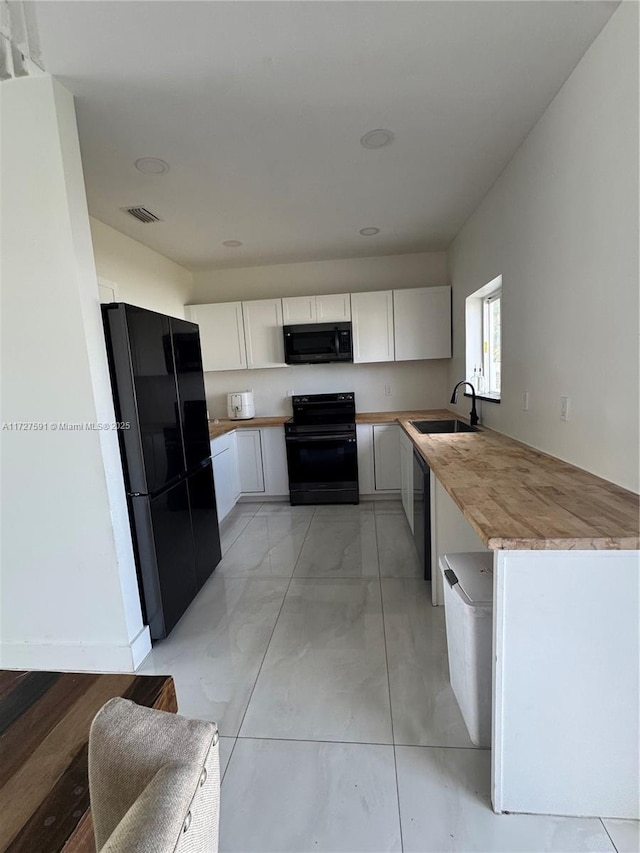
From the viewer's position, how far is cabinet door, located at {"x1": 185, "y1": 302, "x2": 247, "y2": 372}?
13.7ft

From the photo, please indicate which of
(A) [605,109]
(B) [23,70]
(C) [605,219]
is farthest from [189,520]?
(A) [605,109]

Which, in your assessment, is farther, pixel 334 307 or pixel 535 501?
pixel 334 307

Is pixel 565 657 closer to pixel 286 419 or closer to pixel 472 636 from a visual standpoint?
pixel 472 636

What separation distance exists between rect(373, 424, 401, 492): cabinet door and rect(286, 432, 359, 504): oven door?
0.75 feet

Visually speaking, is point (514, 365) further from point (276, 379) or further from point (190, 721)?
point (276, 379)

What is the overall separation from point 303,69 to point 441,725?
2654mm

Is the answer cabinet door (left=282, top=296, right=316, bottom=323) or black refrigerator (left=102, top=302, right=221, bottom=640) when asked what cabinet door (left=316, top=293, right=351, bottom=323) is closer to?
cabinet door (left=282, top=296, right=316, bottom=323)

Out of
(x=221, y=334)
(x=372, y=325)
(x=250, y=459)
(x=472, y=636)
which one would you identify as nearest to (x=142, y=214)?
(x=221, y=334)

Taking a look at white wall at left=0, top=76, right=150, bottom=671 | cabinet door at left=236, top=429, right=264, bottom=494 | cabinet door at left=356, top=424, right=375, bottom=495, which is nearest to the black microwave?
cabinet door at left=356, top=424, right=375, bottom=495

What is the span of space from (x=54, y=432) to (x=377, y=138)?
2.19 metres

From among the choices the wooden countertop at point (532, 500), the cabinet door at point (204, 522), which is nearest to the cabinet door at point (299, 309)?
the cabinet door at point (204, 522)

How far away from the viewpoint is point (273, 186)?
97.4 inches

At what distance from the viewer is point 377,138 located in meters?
2.03

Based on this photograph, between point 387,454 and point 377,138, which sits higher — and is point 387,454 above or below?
below
